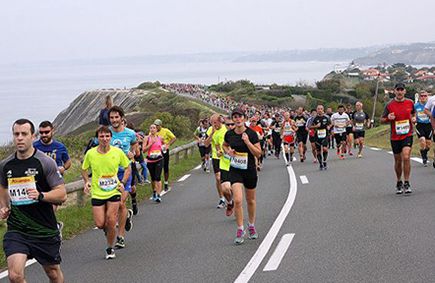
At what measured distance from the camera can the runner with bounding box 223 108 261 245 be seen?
10125mm

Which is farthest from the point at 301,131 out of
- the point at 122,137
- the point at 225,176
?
the point at 225,176

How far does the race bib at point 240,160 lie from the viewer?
1025 centimetres

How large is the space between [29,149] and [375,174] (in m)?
12.7

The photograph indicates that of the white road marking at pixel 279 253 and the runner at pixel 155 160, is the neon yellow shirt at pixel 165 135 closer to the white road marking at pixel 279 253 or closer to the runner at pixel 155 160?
the runner at pixel 155 160

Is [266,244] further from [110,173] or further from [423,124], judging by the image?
[423,124]

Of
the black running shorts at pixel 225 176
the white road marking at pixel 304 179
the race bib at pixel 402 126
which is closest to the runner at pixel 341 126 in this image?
the white road marking at pixel 304 179

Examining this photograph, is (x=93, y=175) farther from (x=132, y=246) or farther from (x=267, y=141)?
(x=267, y=141)

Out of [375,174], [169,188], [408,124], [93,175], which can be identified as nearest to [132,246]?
[93,175]

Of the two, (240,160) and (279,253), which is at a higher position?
(240,160)

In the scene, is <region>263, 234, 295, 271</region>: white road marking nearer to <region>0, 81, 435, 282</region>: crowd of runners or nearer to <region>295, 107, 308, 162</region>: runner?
<region>0, 81, 435, 282</region>: crowd of runners

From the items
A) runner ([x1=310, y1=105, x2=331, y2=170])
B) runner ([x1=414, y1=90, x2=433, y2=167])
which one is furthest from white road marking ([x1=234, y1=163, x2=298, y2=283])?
runner ([x1=310, y1=105, x2=331, y2=170])

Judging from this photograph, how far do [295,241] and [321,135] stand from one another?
11611 mm

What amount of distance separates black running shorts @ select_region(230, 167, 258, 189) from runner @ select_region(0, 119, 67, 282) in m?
3.83

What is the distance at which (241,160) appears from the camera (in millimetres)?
10281
